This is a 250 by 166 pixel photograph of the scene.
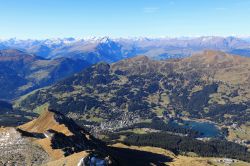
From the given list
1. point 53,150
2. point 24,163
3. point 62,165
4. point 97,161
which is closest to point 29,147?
point 53,150

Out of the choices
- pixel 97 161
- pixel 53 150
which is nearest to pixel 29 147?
pixel 53 150

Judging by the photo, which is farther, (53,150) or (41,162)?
(53,150)

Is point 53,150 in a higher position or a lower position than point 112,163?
lower

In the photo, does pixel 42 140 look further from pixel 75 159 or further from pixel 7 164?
pixel 75 159

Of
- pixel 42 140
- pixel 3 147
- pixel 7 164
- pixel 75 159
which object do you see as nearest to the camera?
pixel 75 159

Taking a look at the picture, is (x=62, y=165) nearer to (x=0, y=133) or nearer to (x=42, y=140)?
(x=42, y=140)

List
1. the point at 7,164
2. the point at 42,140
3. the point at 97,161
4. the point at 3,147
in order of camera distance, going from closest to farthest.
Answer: the point at 97,161 < the point at 7,164 < the point at 3,147 < the point at 42,140
